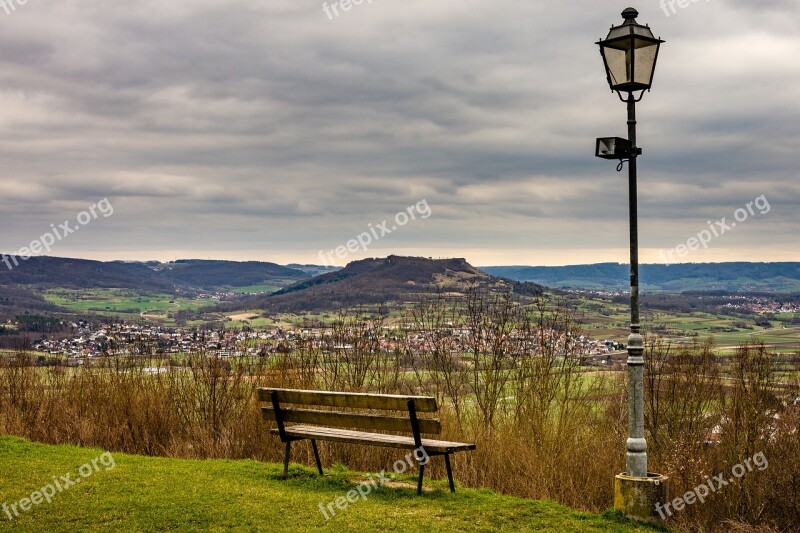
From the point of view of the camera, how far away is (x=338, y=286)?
372 feet

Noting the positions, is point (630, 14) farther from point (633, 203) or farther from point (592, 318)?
point (592, 318)

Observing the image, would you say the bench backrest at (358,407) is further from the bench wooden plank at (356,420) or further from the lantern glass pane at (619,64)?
the lantern glass pane at (619,64)

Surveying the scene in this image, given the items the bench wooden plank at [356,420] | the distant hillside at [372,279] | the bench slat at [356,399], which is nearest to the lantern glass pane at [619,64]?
the bench slat at [356,399]

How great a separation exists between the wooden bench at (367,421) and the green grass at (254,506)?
0.55 metres

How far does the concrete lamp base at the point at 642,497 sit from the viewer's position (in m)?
8.75

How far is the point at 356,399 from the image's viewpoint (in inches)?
397

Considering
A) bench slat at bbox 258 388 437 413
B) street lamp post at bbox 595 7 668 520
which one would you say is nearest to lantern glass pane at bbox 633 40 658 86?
street lamp post at bbox 595 7 668 520

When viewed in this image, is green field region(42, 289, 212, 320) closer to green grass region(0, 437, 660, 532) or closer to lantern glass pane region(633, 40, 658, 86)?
green grass region(0, 437, 660, 532)

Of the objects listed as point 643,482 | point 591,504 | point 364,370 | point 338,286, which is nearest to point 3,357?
point 364,370

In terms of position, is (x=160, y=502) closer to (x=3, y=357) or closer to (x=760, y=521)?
(x=760, y=521)

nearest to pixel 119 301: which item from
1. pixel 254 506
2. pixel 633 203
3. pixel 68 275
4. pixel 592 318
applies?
pixel 68 275

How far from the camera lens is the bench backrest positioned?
9359mm

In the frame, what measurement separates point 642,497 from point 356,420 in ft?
12.2

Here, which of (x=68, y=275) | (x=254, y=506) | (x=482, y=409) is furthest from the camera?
(x=68, y=275)
